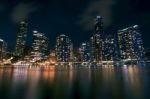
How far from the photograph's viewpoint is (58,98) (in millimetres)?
23281

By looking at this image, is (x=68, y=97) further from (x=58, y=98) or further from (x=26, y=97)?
(x=26, y=97)

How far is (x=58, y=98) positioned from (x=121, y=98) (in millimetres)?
6957

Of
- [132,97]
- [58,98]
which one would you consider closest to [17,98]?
[58,98]

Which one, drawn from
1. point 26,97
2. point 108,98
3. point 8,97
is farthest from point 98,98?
point 8,97

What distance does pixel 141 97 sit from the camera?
23672mm

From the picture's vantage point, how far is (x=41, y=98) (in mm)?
23172

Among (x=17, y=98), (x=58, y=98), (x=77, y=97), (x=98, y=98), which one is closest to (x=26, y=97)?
Result: (x=17, y=98)

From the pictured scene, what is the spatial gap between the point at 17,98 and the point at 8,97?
1.20 meters

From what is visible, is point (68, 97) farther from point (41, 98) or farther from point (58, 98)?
point (41, 98)

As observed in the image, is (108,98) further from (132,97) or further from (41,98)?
(41,98)

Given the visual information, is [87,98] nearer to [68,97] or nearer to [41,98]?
[68,97]

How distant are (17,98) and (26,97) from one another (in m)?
1.05

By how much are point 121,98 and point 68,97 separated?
591 centimetres

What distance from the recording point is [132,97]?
78.3 feet
